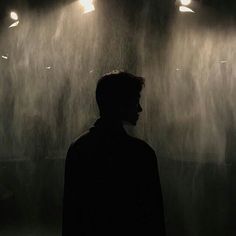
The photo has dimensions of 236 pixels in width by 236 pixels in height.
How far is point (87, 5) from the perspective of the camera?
10.00 feet

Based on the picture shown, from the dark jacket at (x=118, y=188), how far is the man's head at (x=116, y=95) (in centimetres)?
5

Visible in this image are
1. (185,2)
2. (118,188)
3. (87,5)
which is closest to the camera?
(118,188)

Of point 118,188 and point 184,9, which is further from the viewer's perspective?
point 184,9

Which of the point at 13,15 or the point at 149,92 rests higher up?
the point at 13,15

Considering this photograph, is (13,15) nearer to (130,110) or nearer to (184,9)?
(184,9)

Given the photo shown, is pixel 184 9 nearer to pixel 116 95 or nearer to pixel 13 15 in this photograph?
pixel 13 15

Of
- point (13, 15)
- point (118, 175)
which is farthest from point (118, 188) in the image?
point (13, 15)

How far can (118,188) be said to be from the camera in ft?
5.63

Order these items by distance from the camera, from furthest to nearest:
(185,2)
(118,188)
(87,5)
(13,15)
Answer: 1. (13,15)
2. (87,5)
3. (185,2)
4. (118,188)

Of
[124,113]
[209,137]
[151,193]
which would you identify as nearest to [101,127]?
[124,113]

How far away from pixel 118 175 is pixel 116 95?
0.99 feet

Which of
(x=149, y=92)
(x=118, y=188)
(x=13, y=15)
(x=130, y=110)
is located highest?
(x=13, y=15)

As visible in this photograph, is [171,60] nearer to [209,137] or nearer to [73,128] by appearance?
[209,137]

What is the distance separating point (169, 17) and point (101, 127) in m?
1.45
